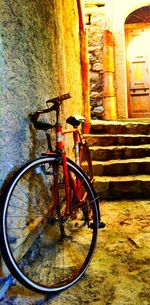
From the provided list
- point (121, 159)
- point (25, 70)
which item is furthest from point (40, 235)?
point (121, 159)

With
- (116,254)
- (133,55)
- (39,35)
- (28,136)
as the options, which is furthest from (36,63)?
(133,55)

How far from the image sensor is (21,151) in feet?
6.78

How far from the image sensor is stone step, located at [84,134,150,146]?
4.79m

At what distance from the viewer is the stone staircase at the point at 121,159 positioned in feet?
12.8

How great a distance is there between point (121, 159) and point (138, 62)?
414cm

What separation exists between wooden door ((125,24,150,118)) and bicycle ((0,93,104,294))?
5.50 meters

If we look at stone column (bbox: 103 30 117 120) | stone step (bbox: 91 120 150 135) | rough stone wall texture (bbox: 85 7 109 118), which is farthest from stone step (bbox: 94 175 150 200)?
rough stone wall texture (bbox: 85 7 109 118)

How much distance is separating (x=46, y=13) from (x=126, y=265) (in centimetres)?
230

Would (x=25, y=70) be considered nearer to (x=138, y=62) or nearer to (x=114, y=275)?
(x=114, y=275)

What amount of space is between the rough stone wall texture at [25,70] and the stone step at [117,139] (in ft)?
5.57

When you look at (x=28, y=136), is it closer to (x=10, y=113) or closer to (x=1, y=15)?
(x=10, y=113)

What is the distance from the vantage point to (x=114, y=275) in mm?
2037

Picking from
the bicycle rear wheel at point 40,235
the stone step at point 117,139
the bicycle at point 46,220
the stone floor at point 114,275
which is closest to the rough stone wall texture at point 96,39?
the stone step at point 117,139

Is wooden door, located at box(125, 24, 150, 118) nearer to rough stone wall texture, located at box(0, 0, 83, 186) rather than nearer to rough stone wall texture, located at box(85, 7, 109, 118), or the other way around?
rough stone wall texture, located at box(85, 7, 109, 118)
